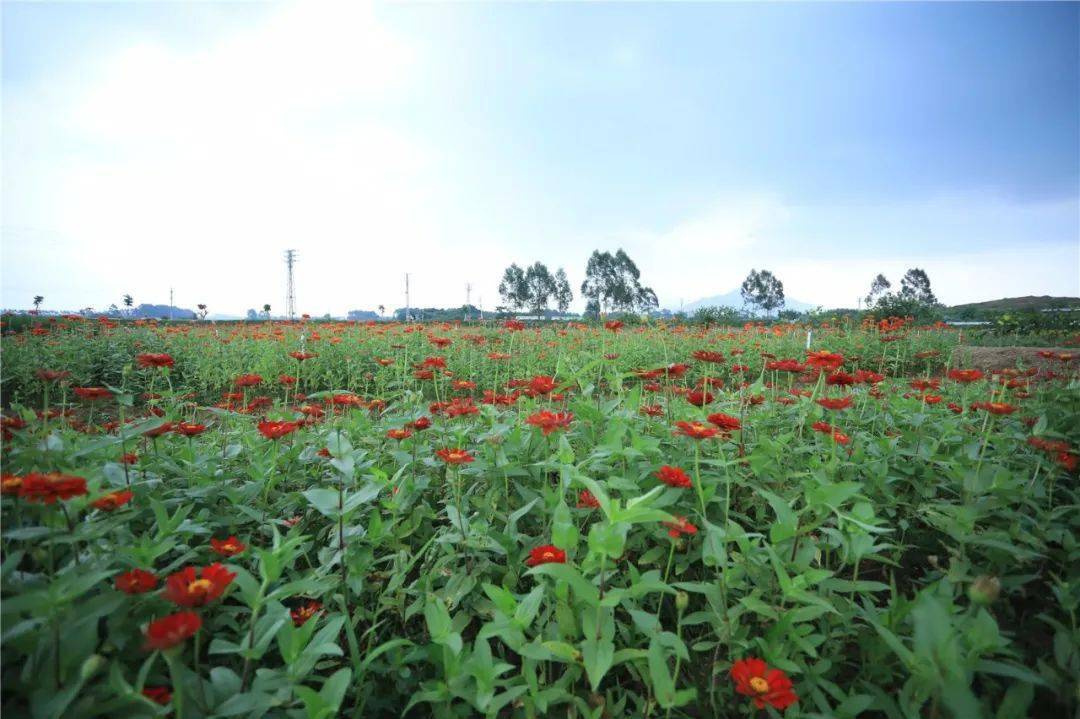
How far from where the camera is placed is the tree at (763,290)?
76188mm

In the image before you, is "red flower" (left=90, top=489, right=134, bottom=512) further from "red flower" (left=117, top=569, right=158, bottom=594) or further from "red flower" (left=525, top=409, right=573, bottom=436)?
"red flower" (left=525, top=409, right=573, bottom=436)

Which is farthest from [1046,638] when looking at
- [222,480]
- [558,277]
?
[558,277]

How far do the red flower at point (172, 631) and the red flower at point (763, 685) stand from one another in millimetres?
1043

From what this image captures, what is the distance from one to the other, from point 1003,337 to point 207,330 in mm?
17085

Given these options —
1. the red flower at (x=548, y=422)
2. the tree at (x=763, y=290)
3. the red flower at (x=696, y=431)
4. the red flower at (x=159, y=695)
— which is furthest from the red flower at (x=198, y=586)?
the tree at (x=763, y=290)

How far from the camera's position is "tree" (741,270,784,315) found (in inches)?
3000

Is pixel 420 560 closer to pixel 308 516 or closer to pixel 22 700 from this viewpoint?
pixel 308 516

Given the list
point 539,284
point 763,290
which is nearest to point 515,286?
point 539,284

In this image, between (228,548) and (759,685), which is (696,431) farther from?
(228,548)

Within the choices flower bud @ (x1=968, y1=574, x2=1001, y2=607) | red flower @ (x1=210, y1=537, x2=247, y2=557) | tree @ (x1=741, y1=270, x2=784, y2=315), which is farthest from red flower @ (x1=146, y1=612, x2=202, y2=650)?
tree @ (x1=741, y1=270, x2=784, y2=315)

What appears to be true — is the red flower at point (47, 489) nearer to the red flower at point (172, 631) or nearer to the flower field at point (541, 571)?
the flower field at point (541, 571)

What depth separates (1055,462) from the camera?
167 cm

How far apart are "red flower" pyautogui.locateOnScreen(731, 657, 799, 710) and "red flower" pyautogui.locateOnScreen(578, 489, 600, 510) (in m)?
0.58

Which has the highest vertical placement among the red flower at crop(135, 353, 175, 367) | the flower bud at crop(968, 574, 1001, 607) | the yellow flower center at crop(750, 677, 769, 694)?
the red flower at crop(135, 353, 175, 367)
